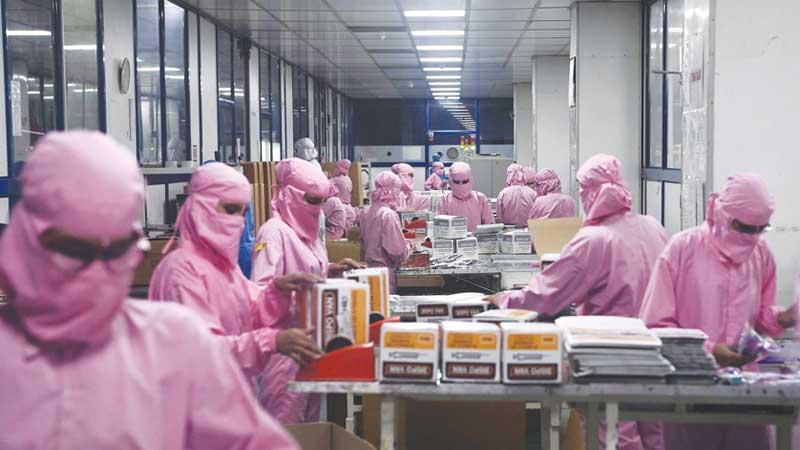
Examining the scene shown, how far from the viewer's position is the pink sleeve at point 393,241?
6.43 m

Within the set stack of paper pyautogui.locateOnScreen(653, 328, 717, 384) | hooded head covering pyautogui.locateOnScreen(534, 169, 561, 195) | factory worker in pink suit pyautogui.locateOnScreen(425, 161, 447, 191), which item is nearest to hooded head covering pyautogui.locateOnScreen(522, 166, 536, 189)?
hooded head covering pyautogui.locateOnScreen(534, 169, 561, 195)

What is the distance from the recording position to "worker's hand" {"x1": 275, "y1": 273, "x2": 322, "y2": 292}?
2.77 m

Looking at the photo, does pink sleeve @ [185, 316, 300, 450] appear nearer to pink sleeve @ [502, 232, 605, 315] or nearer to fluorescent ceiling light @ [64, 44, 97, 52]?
pink sleeve @ [502, 232, 605, 315]

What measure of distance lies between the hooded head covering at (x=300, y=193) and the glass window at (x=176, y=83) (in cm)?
386

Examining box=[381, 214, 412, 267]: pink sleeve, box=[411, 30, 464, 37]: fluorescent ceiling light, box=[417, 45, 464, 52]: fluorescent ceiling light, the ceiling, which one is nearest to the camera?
box=[381, 214, 412, 267]: pink sleeve

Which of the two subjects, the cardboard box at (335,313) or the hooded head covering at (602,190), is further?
the hooded head covering at (602,190)

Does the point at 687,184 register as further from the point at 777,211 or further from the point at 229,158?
the point at 229,158

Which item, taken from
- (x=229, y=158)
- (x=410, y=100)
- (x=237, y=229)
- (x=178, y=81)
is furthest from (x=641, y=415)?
(x=410, y=100)

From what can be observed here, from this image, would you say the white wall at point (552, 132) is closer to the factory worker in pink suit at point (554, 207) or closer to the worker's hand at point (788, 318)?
the factory worker in pink suit at point (554, 207)

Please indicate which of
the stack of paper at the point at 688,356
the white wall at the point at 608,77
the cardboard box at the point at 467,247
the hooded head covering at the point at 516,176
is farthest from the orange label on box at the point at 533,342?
the hooded head covering at the point at 516,176

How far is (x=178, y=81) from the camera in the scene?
25.5 ft

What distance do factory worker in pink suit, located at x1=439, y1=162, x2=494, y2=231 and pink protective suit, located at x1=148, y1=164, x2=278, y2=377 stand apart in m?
5.76

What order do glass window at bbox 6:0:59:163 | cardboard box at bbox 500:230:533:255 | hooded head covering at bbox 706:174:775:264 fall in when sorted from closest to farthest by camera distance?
hooded head covering at bbox 706:174:775:264 < glass window at bbox 6:0:59:163 < cardboard box at bbox 500:230:533:255

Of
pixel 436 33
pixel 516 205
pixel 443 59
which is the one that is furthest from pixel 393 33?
pixel 443 59
